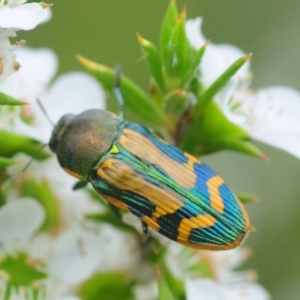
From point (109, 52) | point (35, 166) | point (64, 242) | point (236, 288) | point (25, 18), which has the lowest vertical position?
point (109, 52)

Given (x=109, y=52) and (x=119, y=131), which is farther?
(x=109, y=52)

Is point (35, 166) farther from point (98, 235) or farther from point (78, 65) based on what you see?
point (78, 65)

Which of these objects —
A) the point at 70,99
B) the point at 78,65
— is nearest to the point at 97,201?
the point at 70,99

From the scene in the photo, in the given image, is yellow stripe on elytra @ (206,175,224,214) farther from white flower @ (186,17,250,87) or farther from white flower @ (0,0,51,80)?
white flower @ (0,0,51,80)

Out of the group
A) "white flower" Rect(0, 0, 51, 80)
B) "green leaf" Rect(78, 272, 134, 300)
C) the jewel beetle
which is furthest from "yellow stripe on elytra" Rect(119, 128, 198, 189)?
"white flower" Rect(0, 0, 51, 80)

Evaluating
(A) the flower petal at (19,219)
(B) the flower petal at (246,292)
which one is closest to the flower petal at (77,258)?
(A) the flower petal at (19,219)

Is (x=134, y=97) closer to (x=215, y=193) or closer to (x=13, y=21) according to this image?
(x=215, y=193)

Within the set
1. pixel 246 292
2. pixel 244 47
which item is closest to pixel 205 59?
pixel 246 292
